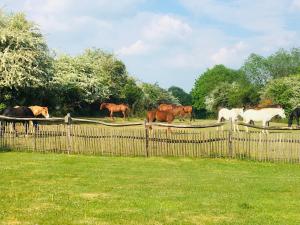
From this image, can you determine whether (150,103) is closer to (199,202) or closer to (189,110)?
(189,110)

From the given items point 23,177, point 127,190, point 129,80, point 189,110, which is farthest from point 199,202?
point 129,80

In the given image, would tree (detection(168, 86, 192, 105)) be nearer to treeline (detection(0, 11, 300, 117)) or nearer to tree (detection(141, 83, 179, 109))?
treeline (detection(0, 11, 300, 117))

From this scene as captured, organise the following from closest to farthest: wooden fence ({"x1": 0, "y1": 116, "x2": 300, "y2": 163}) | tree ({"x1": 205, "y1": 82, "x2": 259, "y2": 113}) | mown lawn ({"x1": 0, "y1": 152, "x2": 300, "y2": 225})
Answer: mown lawn ({"x1": 0, "y1": 152, "x2": 300, "y2": 225}), wooden fence ({"x1": 0, "y1": 116, "x2": 300, "y2": 163}), tree ({"x1": 205, "y1": 82, "x2": 259, "y2": 113})

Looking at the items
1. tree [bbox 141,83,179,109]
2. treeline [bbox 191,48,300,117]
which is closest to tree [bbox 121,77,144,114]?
tree [bbox 141,83,179,109]

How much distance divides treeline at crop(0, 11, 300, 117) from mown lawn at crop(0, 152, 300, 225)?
23.5 meters

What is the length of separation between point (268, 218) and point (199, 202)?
1645 mm

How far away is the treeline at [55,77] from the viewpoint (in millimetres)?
38656

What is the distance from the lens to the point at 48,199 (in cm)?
958

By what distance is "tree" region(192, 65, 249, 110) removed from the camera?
346 feet

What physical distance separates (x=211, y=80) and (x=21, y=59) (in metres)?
73.6

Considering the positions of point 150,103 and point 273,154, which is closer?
point 273,154

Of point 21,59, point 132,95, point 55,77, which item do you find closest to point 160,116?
point 21,59

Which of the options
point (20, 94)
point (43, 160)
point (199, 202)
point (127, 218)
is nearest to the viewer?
point (127, 218)

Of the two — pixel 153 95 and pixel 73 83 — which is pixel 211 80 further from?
pixel 73 83
